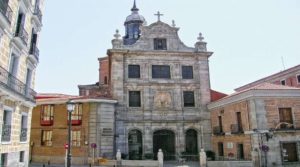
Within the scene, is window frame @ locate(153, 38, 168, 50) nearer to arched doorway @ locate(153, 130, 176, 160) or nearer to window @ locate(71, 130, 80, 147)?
arched doorway @ locate(153, 130, 176, 160)

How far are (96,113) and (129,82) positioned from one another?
4.98m

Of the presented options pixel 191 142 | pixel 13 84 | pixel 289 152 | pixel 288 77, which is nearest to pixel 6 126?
pixel 13 84

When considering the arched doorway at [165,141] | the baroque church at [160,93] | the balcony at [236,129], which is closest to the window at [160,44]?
the baroque church at [160,93]

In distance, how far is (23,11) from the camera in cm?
1466

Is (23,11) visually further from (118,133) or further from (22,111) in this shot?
(118,133)

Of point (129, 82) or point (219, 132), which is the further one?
point (129, 82)

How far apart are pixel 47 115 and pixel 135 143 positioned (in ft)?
29.3

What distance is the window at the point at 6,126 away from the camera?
12489mm

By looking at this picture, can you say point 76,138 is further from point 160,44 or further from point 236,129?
point 236,129

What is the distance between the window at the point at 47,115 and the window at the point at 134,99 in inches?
302

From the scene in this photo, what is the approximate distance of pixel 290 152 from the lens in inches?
835

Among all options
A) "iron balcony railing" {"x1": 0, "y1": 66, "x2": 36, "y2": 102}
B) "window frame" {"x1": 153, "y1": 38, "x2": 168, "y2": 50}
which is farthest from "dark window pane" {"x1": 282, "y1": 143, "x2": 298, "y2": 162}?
"iron balcony railing" {"x1": 0, "y1": 66, "x2": 36, "y2": 102}

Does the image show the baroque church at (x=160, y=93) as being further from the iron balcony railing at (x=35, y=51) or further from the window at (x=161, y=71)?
the iron balcony railing at (x=35, y=51)

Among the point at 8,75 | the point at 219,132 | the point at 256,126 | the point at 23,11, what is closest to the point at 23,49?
the point at 23,11
